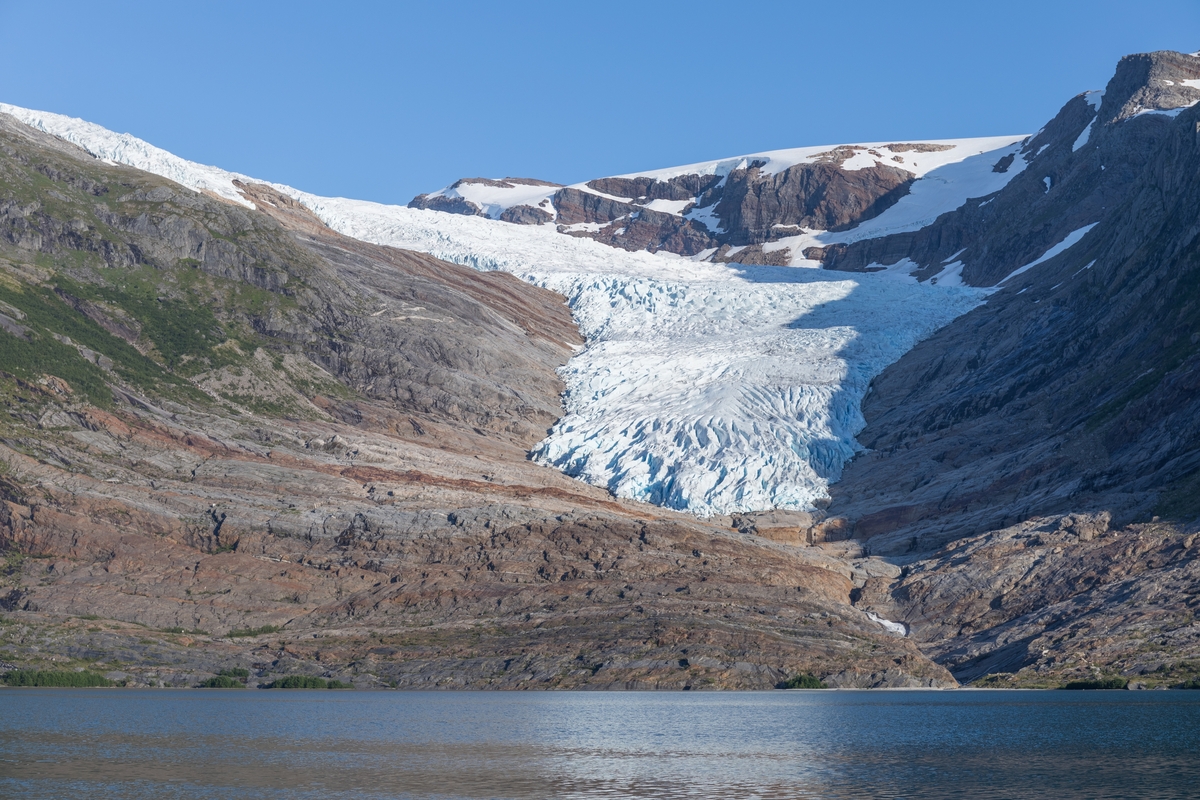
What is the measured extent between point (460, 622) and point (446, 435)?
102 feet

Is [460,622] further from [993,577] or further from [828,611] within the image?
[993,577]

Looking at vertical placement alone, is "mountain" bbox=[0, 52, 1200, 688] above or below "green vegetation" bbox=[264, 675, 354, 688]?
above

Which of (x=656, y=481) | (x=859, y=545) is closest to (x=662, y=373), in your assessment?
(x=656, y=481)

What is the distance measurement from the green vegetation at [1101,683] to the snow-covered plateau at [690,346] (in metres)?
38.3

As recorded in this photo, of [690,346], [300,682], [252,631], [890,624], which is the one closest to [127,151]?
[690,346]

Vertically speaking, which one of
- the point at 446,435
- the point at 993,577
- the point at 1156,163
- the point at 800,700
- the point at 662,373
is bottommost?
the point at 800,700

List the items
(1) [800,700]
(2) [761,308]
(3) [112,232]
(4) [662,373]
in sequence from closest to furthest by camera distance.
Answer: (1) [800,700], (3) [112,232], (4) [662,373], (2) [761,308]

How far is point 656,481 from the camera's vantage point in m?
116

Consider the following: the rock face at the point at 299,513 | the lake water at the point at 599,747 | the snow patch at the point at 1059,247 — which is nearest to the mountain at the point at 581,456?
the rock face at the point at 299,513

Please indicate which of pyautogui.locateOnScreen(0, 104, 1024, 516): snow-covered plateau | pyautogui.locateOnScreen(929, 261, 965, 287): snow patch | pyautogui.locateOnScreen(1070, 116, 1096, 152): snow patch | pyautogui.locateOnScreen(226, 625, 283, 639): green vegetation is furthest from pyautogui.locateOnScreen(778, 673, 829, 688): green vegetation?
pyautogui.locateOnScreen(1070, 116, 1096, 152): snow patch

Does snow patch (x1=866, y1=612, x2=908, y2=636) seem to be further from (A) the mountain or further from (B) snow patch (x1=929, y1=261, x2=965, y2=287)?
(B) snow patch (x1=929, y1=261, x2=965, y2=287)

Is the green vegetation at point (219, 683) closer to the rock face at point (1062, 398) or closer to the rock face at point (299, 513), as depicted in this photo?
the rock face at point (299, 513)

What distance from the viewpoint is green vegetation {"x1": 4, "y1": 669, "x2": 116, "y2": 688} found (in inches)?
3110

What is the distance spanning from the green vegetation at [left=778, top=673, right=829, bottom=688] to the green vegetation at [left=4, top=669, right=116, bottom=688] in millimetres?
47851
